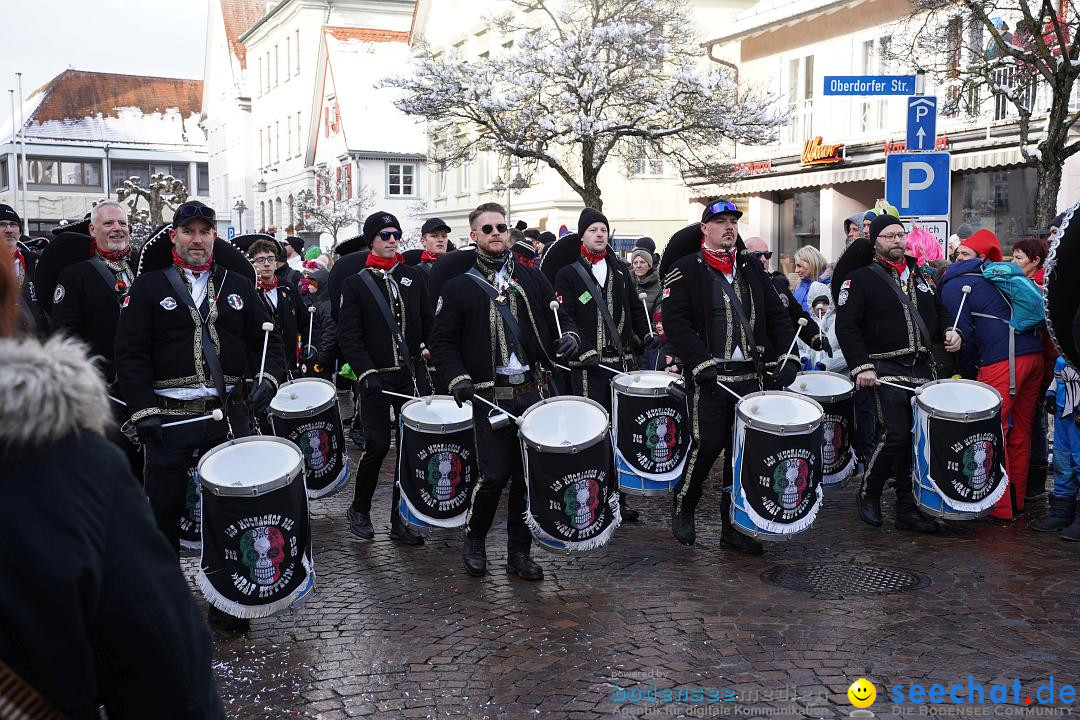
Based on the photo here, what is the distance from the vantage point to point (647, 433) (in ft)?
25.2

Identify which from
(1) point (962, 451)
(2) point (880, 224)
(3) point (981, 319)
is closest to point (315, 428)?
(2) point (880, 224)

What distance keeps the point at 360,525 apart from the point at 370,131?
1793 inches

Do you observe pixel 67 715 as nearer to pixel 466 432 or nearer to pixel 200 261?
pixel 200 261

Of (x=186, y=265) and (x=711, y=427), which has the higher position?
(x=186, y=265)

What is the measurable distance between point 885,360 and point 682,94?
49.7 feet

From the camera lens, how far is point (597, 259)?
27.4ft

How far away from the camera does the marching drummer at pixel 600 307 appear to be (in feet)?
26.3

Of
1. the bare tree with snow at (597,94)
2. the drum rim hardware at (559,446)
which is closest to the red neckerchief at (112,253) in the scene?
the drum rim hardware at (559,446)

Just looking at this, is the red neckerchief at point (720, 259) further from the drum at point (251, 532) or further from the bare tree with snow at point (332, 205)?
the bare tree with snow at point (332, 205)

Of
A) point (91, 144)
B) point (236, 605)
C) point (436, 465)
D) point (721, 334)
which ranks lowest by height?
point (236, 605)

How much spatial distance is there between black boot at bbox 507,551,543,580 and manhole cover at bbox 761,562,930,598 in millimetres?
1244

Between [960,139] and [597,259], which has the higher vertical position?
[960,139]

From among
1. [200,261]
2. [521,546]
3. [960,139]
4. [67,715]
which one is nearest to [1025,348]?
[521,546]

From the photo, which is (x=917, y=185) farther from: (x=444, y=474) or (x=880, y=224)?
(x=444, y=474)
